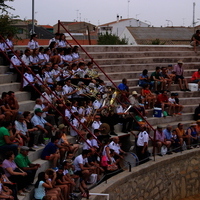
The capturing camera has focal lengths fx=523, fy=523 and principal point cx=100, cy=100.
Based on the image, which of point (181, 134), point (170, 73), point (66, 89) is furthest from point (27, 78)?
point (170, 73)

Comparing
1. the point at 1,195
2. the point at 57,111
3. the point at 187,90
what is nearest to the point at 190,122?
the point at 187,90

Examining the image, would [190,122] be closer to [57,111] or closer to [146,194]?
[146,194]

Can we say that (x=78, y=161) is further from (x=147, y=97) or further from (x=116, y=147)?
(x=147, y=97)

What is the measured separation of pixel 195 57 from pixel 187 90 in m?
3.51

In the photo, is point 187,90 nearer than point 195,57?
Yes

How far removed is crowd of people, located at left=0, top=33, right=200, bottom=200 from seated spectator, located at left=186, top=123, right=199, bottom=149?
0.03 m

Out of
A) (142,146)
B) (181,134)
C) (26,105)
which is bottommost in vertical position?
(142,146)

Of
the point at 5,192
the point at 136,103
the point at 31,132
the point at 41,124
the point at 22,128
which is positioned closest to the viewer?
the point at 5,192

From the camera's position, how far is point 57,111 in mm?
14727

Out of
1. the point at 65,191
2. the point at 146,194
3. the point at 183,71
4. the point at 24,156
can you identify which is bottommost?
the point at 146,194

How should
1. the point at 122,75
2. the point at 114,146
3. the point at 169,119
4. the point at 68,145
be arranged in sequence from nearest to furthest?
1. the point at 68,145
2. the point at 114,146
3. the point at 169,119
4. the point at 122,75

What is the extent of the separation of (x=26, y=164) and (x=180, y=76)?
35.8ft

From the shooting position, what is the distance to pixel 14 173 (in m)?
11.0

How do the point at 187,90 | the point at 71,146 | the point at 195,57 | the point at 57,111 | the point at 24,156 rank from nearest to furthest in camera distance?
the point at 24,156 < the point at 71,146 < the point at 57,111 < the point at 187,90 < the point at 195,57
